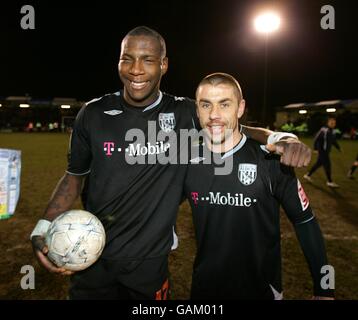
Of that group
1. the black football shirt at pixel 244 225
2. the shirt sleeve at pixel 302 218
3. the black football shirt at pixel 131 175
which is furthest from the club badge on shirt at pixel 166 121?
the shirt sleeve at pixel 302 218

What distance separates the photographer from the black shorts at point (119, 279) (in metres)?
2.30

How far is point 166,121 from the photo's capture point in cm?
247

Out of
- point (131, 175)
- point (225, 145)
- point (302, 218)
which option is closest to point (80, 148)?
point (131, 175)

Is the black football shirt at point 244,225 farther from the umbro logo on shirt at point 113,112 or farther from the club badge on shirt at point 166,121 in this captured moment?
the umbro logo on shirt at point 113,112

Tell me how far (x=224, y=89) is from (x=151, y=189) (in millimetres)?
877

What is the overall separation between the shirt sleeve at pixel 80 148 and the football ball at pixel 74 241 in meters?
0.48

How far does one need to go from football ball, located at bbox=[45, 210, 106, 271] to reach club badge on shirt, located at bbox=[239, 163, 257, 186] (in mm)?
1033

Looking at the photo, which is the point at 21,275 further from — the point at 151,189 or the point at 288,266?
the point at 288,266

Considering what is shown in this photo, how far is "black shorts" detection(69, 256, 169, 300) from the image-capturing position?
230 cm

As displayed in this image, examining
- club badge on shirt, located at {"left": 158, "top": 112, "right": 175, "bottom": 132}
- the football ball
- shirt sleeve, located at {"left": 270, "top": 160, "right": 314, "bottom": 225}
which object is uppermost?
club badge on shirt, located at {"left": 158, "top": 112, "right": 175, "bottom": 132}

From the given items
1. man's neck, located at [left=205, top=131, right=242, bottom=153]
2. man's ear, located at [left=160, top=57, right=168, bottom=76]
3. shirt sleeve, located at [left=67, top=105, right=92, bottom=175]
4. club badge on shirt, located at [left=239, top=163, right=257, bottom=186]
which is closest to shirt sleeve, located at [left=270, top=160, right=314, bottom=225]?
club badge on shirt, located at [left=239, top=163, right=257, bottom=186]

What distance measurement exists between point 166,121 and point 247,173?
74cm

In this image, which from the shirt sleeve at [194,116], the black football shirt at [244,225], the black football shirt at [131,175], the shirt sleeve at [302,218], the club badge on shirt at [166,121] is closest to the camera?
the shirt sleeve at [302,218]

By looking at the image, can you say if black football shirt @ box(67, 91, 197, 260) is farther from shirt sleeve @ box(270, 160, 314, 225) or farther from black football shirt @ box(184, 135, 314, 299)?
shirt sleeve @ box(270, 160, 314, 225)
